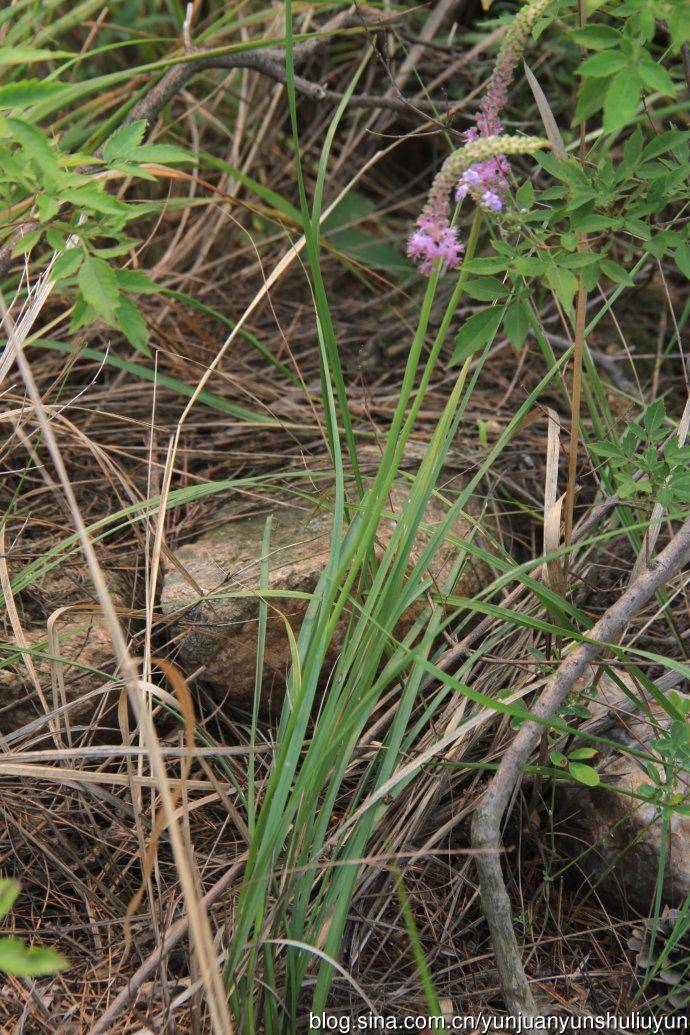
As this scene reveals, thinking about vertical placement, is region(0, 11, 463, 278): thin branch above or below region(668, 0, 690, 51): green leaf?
below

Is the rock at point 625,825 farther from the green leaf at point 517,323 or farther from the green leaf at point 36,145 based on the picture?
the green leaf at point 36,145

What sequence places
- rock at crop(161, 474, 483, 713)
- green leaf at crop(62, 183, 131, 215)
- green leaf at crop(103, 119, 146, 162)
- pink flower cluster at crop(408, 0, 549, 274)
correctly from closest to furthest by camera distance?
pink flower cluster at crop(408, 0, 549, 274) < green leaf at crop(62, 183, 131, 215) < green leaf at crop(103, 119, 146, 162) < rock at crop(161, 474, 483, 713)

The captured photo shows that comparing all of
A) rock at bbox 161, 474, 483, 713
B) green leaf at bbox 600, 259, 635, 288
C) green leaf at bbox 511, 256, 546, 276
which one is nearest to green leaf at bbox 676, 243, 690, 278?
green leaf at bbox 600, 259, 635, 288

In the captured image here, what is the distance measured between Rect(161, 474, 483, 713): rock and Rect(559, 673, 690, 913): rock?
Answer: 42 centimetres

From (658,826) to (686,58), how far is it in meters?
1.32

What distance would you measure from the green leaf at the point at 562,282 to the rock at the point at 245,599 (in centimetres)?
57

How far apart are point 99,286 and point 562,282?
77cm

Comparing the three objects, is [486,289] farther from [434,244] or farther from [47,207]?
[47,207]

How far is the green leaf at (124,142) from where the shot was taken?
145 centimetres

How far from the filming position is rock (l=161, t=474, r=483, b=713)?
1586mm

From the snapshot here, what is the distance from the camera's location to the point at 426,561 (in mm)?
1347

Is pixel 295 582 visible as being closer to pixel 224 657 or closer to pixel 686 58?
pixel 224 657

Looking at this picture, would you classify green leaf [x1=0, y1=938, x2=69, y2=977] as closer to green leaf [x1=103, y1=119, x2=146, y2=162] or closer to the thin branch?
green leaf [x1=103, y1=119, x2=146, y2=162]

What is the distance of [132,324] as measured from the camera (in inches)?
60.6
